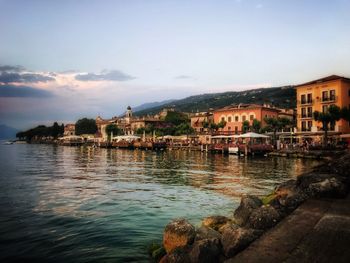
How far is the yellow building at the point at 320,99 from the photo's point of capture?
57406 millimetres

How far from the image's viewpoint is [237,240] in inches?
252

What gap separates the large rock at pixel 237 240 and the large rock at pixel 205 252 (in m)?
0.19

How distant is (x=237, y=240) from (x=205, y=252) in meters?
0.65

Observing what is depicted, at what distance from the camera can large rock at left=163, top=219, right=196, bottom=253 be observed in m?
7.83

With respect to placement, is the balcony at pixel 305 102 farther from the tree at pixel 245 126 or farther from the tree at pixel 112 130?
the tree at pixel 112 130

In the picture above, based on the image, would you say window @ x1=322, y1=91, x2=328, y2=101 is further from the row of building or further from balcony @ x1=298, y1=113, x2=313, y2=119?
balcony @ x1=298, y1=113, x2=313, y2=119

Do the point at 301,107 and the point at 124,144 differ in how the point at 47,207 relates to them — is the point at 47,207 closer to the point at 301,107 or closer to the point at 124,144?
the point at 301,107

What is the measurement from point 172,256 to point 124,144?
85700mm

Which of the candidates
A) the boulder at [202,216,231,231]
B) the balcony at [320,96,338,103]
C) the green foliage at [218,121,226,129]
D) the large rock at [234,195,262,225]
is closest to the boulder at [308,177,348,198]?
the large rock at [234,195,262,225]

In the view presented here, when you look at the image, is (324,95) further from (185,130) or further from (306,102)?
(185,130)

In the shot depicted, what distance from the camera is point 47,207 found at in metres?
14.7

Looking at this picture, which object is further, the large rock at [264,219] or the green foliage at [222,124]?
the green foliage at [222,124]

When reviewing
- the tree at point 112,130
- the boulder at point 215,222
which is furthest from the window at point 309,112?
the tree at point 112,130

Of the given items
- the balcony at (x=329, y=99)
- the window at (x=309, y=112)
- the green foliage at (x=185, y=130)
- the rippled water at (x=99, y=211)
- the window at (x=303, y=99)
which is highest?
the window at (x=303, y=99)
